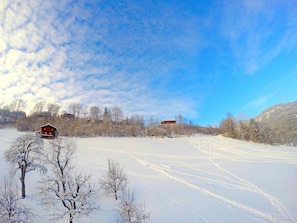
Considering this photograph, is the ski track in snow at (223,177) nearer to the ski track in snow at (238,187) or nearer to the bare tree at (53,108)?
the ski track in snow at (238,187)

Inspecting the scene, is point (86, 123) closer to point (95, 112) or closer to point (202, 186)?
point (95, 112)

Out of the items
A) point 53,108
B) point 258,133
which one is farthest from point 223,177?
point 53,108

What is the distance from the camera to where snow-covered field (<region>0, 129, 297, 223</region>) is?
2286 cm

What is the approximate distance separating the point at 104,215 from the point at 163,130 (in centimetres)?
7849

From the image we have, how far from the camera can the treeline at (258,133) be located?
8117 cm

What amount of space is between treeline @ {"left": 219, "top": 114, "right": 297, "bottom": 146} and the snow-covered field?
3054 cm

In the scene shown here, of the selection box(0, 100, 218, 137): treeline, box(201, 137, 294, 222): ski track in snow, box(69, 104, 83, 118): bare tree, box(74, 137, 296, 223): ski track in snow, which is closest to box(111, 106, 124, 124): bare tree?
box(0, 100, 218, 137): treeline

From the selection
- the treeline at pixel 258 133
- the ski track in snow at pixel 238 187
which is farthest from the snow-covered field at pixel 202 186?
the treeline at pixel 258 133

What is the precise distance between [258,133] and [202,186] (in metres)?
59.3

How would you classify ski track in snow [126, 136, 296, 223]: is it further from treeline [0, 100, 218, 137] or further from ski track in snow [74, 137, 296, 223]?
treeline [0, 100, 218, 137]

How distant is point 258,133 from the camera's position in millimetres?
80875

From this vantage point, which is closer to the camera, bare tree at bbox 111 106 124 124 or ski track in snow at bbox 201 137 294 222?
ski track in snow at bbox 201 137 294 222

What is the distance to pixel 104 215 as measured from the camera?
923 inches

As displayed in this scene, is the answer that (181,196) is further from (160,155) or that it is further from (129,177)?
(160,155)
